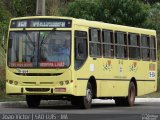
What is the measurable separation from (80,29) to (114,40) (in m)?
2.89

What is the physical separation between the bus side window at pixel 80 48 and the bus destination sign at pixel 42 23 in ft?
1.81

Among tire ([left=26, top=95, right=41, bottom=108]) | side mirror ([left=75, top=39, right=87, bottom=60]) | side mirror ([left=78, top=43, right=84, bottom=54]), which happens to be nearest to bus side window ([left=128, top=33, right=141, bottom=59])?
side mirror ([left=75, top=39, right=87, bottom=60])

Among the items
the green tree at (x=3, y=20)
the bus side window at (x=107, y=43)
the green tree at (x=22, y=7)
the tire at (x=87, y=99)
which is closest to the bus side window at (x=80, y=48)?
the tire at (x=87, y=99)

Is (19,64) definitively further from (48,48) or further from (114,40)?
(114,40)

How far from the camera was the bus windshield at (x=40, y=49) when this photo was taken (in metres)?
26.1

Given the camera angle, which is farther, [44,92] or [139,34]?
[139,34]

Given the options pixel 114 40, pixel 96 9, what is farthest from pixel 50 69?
pixel 96 9

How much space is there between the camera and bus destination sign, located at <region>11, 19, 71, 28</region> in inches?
1038

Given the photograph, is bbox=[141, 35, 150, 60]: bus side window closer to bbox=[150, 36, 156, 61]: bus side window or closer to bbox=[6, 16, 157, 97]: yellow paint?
bbox=[6, 16, 157, 97]: yellow paint

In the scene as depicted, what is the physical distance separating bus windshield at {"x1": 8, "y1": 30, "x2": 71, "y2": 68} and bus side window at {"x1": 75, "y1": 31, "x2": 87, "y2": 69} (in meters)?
0.41

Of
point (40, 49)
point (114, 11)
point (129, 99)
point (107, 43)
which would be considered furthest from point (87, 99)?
point (114, 11)

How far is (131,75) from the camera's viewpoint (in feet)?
101

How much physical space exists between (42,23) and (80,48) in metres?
1.59

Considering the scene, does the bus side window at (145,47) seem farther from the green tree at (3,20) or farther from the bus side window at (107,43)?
the green tree at (3,20)
